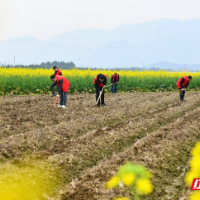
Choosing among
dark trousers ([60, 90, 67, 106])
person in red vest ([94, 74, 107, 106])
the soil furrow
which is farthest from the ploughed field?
person in red vest ([94, 74, 107, 106])

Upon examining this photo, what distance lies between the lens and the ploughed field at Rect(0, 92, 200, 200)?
4.08 meters

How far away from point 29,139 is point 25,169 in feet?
4.96

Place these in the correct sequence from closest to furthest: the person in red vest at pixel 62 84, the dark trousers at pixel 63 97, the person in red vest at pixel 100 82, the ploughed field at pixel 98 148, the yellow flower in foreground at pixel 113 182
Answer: the yellow flower in foreground at pixel 113 182, the ploughed field at pixel 98 148, the person in red vest at pixel 62 84, the person in red vest at pixel 100 82, the dark trousers at pixel 63 97

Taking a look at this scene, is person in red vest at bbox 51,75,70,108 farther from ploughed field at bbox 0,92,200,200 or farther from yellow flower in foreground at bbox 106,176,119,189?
yellow flower in foreground at bbox 106,176,119,189

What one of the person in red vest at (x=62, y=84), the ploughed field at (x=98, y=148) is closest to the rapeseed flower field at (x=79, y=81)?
the person in red vest at (x=62, y=84)

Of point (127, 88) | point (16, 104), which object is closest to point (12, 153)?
point (16, 104)

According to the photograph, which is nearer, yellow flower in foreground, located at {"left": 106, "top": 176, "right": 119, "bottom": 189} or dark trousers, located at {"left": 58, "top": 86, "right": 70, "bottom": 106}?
yellow flower in foreground, located at {"left": 106, "top": 176, "right": 119, "bottom": 189}

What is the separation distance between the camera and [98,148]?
18.9 feet

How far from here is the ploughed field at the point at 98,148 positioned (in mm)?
4082

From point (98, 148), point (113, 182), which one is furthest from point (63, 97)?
point (113, 182)

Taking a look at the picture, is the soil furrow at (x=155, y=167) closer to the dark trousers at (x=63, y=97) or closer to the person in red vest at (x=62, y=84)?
the person in red vest at (x=62, y=84)

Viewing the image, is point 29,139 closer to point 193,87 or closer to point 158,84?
point 158,84

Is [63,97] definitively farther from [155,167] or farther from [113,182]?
[113,182]

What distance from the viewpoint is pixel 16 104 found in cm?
1138
